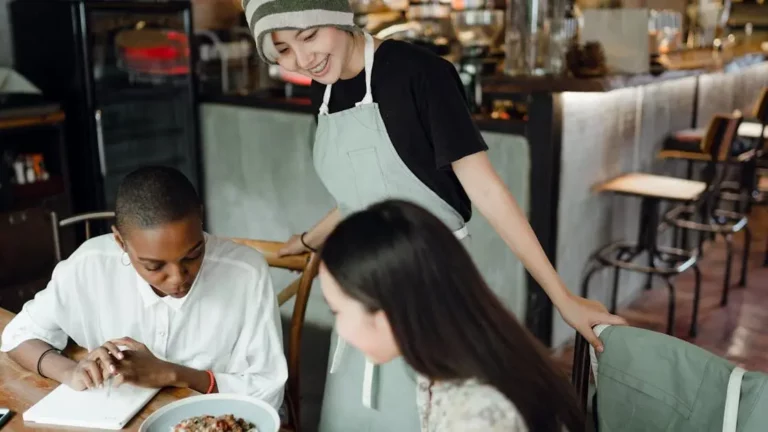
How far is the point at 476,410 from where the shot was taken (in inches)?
38.3

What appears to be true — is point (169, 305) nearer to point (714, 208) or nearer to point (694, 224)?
point (694, 224)

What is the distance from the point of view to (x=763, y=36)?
8.73 m

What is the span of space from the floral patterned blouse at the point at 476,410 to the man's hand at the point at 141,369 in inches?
22.9

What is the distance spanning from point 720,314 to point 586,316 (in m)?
3.08

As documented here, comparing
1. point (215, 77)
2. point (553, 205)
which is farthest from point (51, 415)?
point (215, 77)

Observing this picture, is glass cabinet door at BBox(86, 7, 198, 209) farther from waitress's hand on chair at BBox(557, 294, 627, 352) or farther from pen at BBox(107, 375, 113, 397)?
waitress's hand on chair at BBox(557, 294, 627, 352)

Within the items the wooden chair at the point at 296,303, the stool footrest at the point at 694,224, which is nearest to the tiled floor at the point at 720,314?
the stool footrest at the point at 694,224

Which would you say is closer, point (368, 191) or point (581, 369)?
point (581, 369)

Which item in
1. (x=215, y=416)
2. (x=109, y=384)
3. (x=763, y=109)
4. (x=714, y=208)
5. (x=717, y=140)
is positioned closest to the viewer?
(x=215, y=416)

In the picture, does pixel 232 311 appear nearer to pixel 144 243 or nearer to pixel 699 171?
pixel 144 243

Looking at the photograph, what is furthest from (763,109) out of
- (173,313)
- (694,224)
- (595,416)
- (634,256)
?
(173,313)

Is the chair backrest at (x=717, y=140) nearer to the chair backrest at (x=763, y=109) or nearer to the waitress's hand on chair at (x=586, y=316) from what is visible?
the chair backrest at (x=763, y=109)

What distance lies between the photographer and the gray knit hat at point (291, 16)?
1348 mm

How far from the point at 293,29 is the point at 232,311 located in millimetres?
610
